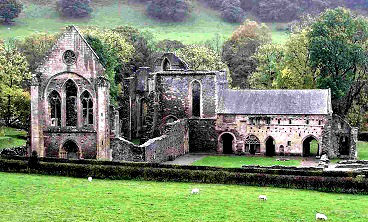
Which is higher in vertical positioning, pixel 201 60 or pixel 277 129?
pixel 201 60

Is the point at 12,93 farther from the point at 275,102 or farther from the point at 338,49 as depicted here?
the point at 338,49

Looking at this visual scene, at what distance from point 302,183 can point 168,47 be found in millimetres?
83313

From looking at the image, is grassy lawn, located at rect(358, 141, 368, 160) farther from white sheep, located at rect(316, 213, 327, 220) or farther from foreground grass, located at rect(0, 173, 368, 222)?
white sheep, located at rect(316, 213, 327, 220)

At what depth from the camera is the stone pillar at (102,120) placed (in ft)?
185

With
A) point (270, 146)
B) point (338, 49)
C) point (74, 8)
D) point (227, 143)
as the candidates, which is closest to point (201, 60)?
point (338, 49)

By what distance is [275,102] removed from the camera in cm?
6750

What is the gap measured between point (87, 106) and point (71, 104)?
231cm

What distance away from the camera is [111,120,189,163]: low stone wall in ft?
179

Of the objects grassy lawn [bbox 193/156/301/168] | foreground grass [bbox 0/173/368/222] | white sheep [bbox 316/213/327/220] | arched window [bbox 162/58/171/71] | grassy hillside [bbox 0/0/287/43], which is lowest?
white sheep [bbox 316/213/327/220]

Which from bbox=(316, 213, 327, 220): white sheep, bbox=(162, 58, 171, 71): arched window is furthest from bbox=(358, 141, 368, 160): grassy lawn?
bbox=(316, 213, 327, 220): white sheep

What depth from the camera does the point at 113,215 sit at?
31.1 m

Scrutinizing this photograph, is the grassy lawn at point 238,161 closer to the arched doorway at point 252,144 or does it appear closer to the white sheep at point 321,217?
the arched doorway at point 252,144

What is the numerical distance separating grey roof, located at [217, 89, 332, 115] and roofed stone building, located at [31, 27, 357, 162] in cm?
11

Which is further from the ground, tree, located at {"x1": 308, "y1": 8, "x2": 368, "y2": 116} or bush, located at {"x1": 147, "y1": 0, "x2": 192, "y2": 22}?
bush, located at {"x1": 147, "y1": 0, "x2": 192, "y2": 22}
